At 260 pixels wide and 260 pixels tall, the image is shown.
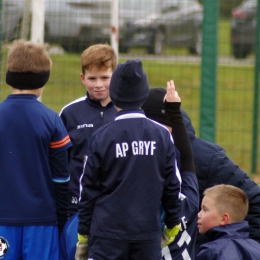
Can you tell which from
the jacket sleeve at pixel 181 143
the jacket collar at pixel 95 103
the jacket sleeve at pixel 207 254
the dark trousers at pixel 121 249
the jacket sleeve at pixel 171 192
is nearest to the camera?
the dark trousers at pixel 121 249

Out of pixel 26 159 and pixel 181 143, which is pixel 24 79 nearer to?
pixel 26 159

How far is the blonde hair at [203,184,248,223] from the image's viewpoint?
3.89 meters

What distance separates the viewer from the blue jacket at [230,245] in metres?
3.71

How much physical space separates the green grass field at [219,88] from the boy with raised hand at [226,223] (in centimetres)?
304

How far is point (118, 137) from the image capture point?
10.3 feet

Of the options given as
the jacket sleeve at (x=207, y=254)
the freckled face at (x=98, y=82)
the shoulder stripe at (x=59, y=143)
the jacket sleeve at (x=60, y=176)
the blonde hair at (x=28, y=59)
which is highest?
the blonde hair at (x=28, y=59)

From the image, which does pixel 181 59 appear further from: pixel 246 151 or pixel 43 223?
pixel 43 223

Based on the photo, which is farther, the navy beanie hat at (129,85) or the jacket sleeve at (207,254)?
the jacket sleeve at (207,254)

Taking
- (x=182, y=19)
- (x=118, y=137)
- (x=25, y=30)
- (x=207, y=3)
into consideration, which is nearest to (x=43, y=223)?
(x=118, y=137)

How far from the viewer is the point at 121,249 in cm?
311

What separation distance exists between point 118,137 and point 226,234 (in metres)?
1.13

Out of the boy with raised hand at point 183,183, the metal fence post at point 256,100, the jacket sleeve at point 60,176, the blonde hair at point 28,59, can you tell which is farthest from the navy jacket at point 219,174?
the metal fence post at point 256,100

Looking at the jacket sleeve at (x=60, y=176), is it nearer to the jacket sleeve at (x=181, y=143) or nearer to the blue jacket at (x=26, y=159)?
the blue jacket at (x=26, y=159)

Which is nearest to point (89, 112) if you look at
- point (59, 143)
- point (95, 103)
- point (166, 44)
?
point (95, 103)
